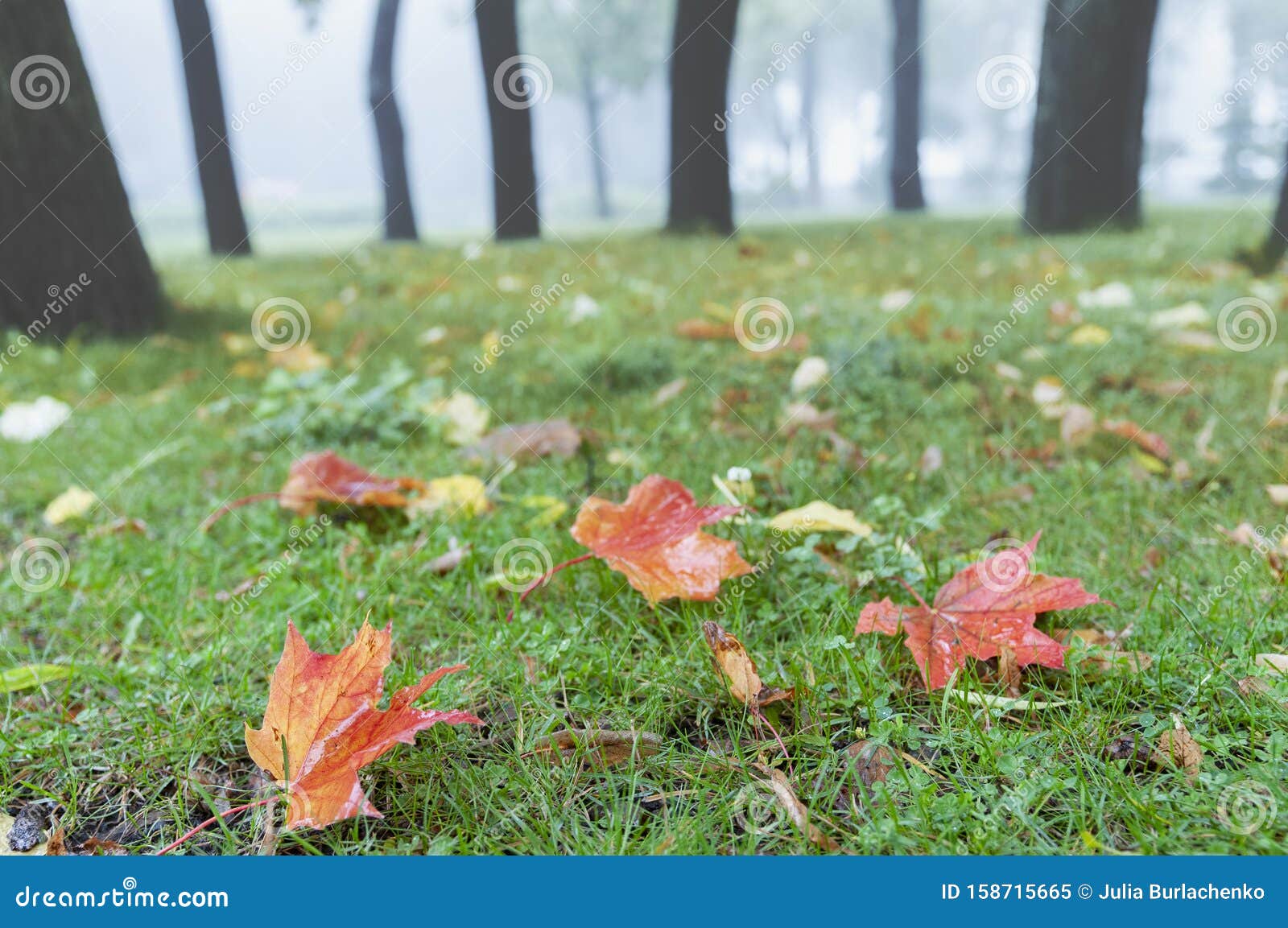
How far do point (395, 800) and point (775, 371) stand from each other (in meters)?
2.29

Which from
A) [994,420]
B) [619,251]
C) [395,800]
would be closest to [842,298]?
[994,420]

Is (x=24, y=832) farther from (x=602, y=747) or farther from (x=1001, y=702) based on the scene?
(x=1001, y=702)

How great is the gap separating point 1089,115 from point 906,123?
18.6 feet

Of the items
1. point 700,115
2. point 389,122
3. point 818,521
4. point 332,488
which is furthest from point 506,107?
point 818,521

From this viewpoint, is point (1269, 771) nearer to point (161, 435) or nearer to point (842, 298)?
point (161, 435)

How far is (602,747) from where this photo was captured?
1.22m

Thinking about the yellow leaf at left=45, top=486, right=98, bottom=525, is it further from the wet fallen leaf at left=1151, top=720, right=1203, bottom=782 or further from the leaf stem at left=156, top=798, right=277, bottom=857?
the wet fallen leaf at left=1151, top=720, right=1203, bottom=782

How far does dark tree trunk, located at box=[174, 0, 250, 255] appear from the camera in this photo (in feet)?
20.7

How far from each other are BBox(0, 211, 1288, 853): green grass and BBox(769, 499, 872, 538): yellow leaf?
0.04m

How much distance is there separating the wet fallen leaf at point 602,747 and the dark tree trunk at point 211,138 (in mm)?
6723

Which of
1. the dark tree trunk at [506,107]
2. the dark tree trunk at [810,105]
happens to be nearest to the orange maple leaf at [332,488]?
the dark tree trunk at [506,107]

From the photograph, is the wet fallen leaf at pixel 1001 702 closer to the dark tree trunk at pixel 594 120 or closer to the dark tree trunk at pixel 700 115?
the dark tree trunk at pixel 700 115

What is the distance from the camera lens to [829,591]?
154cm

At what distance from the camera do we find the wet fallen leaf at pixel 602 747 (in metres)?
1.21
